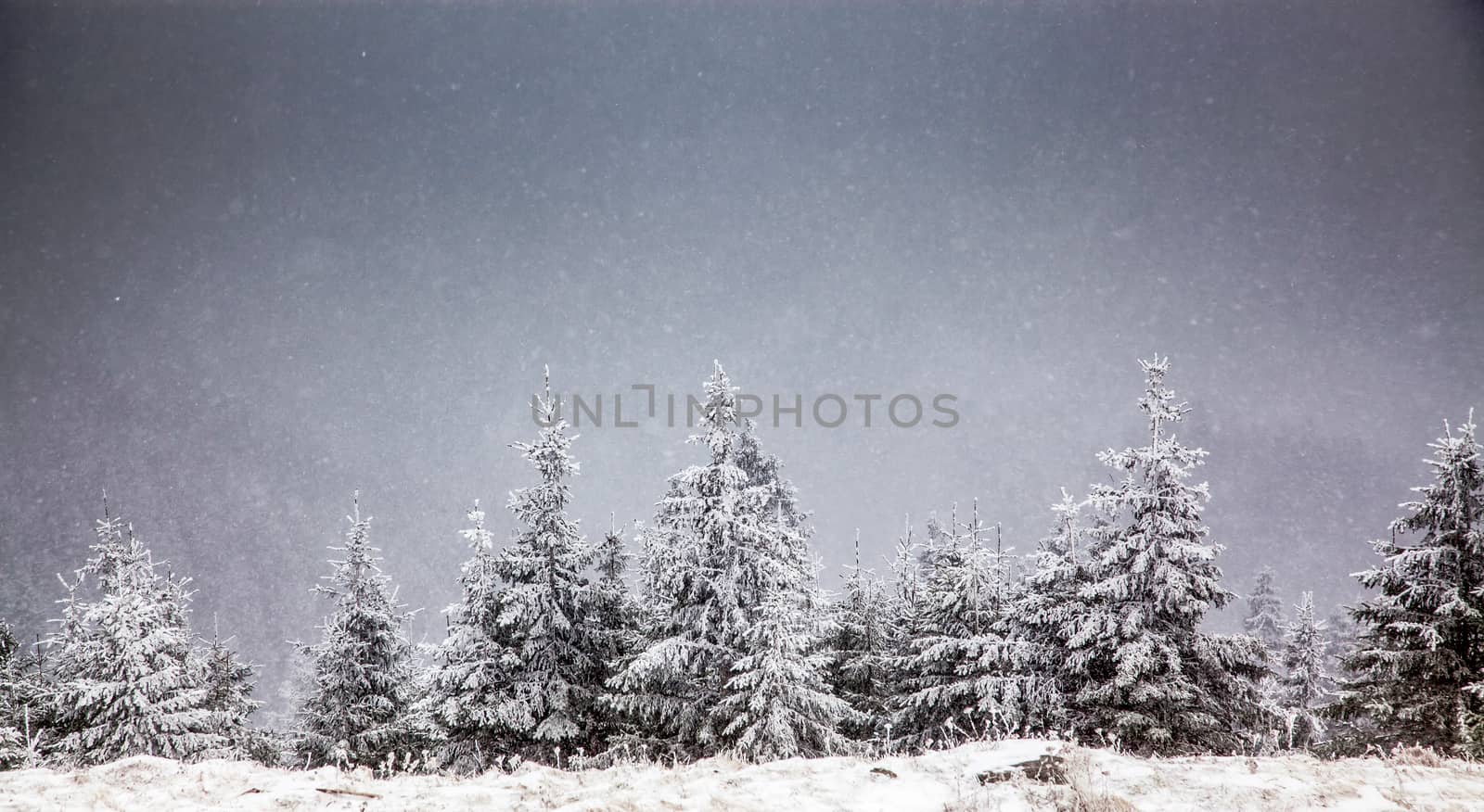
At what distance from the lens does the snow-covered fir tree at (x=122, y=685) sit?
1894 cm

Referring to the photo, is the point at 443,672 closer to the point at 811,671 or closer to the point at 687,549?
the point at 687,549

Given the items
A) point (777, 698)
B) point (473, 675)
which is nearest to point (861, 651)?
point (777, 698)

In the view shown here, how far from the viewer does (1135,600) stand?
15.7 meters

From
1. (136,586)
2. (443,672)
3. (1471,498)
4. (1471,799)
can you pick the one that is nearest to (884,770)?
(1471,799)

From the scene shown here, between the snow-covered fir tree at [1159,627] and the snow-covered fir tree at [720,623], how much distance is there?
20.1 feet

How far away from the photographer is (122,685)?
19266 mm

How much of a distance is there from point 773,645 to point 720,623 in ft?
5.13

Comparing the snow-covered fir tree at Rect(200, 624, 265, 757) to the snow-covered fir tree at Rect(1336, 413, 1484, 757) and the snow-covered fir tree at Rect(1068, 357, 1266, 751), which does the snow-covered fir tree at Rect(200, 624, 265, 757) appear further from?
the snow-covered fir tree at Rect(1336, 413, 1484, 757)

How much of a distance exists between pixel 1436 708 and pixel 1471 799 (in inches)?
417

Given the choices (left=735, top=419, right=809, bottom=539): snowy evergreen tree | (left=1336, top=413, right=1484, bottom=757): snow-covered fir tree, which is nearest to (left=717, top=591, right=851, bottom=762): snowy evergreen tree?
(left=735, top=419, right=809, bottom=539): snowy evergreen tree

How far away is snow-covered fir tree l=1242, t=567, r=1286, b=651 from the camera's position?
1404 inches

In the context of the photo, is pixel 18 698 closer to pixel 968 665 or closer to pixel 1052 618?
pixel 968 665

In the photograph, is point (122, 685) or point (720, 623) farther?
point (122, 685)

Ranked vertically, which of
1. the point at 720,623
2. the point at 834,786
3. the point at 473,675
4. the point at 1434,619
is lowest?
the point at 834,786
